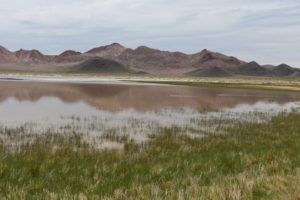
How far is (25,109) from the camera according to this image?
3347 cm

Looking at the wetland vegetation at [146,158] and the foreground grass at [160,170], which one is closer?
the foreground grass at [160,170]

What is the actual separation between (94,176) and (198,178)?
298cm

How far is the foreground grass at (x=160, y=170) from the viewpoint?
31.1 feet

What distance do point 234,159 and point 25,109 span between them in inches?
902

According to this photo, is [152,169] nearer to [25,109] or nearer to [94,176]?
[94,176]

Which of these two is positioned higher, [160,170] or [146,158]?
[160,170]

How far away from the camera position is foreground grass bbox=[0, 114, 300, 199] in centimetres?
948

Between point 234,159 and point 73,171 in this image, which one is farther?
point 234,159

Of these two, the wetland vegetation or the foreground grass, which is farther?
the wetland vegetation

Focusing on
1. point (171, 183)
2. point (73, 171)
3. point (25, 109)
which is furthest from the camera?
point (25, 109)

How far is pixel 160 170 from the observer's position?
12586 mm

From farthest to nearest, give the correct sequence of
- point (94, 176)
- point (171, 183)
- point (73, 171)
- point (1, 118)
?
point (1, 118)
point (73, 171)
point (94, 176)
point (171, 183)

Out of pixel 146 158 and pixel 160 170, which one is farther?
pixel 146 158

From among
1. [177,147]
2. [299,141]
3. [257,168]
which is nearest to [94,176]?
[257,168]
